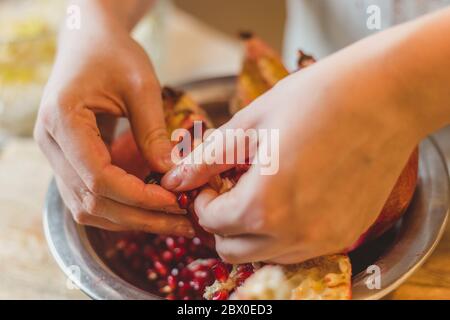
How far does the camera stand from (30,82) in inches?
65.4

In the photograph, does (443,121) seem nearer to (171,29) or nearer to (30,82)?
(30,82)

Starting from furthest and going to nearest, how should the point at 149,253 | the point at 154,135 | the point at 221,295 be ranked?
1. the point at 149,253
2. the point at 154,135
3. the point at 221,295

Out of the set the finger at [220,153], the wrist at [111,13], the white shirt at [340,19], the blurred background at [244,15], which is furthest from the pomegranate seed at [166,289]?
the blurred background at [244,15]

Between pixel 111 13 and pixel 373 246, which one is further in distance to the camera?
pixel 111 13

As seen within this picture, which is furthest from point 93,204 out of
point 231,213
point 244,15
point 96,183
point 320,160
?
point 244,15

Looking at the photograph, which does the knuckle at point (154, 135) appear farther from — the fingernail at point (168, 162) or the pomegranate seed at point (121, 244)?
the pomegranate seed at point (121, 244)

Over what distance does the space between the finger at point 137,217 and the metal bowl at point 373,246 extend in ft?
0.27

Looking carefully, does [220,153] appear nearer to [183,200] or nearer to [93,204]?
[183,200]

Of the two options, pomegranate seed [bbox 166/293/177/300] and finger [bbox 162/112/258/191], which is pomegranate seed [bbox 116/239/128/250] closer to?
pomegranate seed [bbox 166/293/177/300]

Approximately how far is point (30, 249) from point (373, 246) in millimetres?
641

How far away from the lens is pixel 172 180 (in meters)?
0.87

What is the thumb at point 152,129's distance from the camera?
0.94m

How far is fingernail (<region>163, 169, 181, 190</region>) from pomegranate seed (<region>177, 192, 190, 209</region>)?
0.01 m

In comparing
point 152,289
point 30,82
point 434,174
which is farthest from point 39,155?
point 434,174
